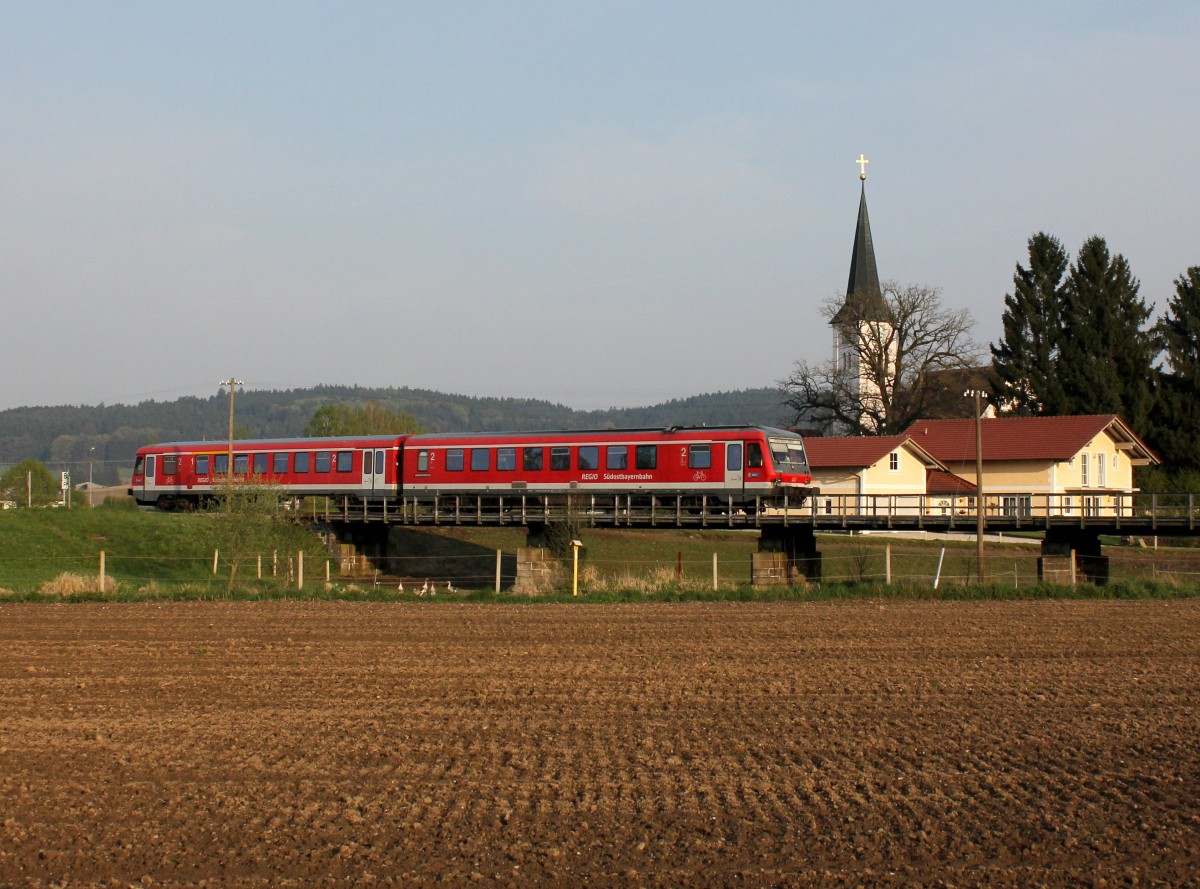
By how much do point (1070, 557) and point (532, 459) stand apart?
53.3 ft

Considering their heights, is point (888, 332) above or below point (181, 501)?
above

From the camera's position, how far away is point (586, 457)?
128 ft

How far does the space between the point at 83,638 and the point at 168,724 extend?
8633 mm

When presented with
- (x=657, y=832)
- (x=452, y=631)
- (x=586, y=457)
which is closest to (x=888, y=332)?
(x=586, y=457)

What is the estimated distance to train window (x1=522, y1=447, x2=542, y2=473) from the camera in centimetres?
3984

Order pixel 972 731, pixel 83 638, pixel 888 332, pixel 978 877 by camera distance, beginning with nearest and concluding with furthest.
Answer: pixel 978 877
pixel 972 731
pixel 83 638
pixel 888 332

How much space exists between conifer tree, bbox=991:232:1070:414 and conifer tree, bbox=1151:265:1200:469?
5.70 m

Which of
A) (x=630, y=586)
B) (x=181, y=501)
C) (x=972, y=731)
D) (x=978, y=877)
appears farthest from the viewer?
(x=181, y=501)

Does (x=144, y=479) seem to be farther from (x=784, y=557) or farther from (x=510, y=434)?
(x=784, y=557)

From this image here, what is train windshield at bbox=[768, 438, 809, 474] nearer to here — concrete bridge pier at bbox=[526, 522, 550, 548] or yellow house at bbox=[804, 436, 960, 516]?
concrete bridge pier at bbox=[526, 522, 550, 548]

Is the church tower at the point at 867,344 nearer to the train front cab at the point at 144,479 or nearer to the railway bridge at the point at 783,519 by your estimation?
the railway bridge at the point at 783,519

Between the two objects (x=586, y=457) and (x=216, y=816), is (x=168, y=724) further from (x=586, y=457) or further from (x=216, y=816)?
(x=586, y=457)

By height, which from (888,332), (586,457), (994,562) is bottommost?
(994,562)

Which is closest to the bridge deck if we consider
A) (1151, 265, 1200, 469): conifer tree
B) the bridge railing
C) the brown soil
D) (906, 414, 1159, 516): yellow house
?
the bridge railing
